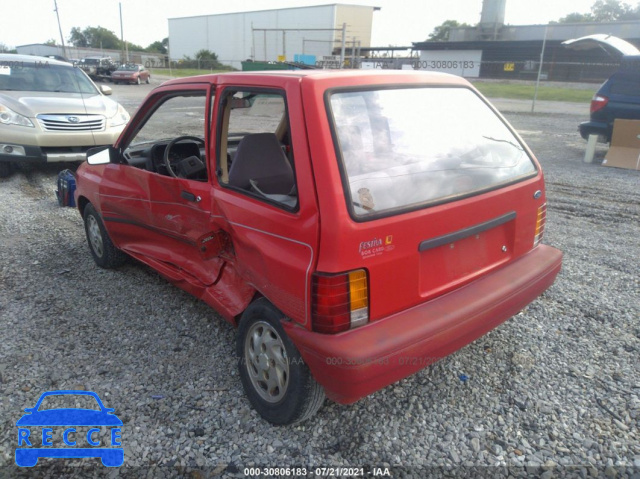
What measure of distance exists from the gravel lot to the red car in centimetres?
32

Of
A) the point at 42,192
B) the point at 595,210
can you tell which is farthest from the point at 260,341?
the point at 42,192

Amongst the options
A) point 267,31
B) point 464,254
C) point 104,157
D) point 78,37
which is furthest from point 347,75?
point 78,37

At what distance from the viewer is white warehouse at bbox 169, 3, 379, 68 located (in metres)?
50.2

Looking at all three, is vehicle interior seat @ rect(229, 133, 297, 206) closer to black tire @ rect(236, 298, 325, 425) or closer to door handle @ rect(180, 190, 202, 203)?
door handle @ rect(180, 190, 202, 203)

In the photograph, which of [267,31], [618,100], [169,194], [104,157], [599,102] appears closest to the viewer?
[169,194]

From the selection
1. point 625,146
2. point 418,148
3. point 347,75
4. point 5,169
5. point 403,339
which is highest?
point 347,75

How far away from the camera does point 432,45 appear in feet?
135

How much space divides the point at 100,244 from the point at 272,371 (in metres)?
2.70

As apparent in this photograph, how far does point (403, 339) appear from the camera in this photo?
2.19 meters

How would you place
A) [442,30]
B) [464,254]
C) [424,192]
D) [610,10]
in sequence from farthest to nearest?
[442,30]
[610,10]
[464,254]
[424,192]

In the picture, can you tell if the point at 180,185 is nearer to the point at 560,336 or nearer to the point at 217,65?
the point at 560,336

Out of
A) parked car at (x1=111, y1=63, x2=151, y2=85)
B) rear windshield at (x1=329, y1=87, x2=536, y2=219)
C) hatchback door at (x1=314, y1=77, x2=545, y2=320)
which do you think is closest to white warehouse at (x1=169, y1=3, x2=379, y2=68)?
parked car at (x1=111, y1=63, x2=151, y2=85)

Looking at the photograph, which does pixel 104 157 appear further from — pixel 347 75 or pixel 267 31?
pixel 267 31

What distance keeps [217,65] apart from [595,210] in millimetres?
50813
